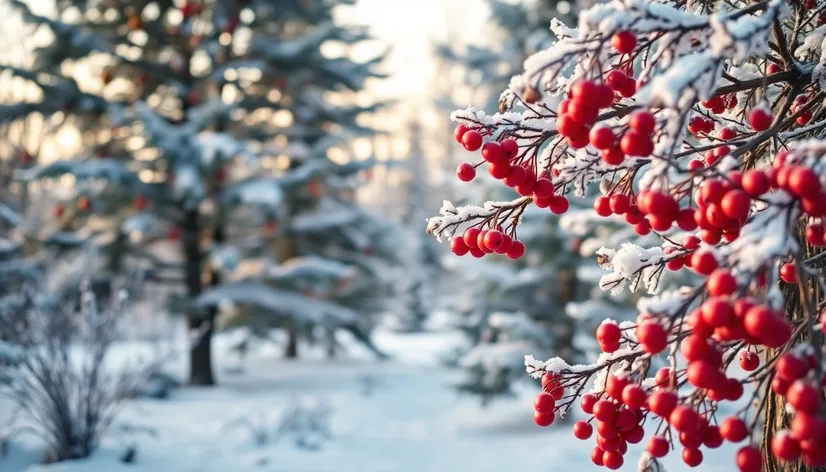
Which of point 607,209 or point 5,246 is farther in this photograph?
point 5,246

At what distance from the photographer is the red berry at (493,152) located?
5.35 feet

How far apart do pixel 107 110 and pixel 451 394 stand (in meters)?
7.42

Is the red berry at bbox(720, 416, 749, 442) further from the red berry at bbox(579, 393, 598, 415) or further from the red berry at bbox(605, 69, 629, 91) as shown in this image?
the red berry at bbox(605, 69, 629, 91)

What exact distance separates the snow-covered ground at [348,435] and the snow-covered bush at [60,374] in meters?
0.23

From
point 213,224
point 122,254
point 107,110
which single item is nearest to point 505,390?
point 213,224

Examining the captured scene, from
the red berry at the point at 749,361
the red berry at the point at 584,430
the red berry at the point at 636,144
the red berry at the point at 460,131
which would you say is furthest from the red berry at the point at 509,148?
the red berry at the point at 749,361

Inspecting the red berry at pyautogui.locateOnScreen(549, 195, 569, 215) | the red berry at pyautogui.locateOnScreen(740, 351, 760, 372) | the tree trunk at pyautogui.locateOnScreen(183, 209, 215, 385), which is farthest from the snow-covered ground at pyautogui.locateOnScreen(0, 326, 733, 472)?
the red berry at pyautogui.locateOnScreen(549, 195, 569, 215)

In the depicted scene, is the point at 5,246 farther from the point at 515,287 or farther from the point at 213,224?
the point at 515,287

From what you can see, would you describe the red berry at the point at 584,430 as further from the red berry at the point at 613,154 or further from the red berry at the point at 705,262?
the red berry at the point at 613,154

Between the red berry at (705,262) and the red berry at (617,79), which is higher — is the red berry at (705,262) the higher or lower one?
the lower one

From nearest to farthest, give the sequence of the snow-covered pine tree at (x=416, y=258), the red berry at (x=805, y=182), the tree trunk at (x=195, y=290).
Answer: the red berry at (x=805, y=182)
the tree trunk at (x=195, y=290)
the snow-covered pine tree at (x=416, y=258)

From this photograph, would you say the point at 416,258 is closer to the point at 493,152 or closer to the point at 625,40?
the point at 493,152

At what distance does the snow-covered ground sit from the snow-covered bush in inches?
9.1

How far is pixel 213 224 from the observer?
9.84 meters
